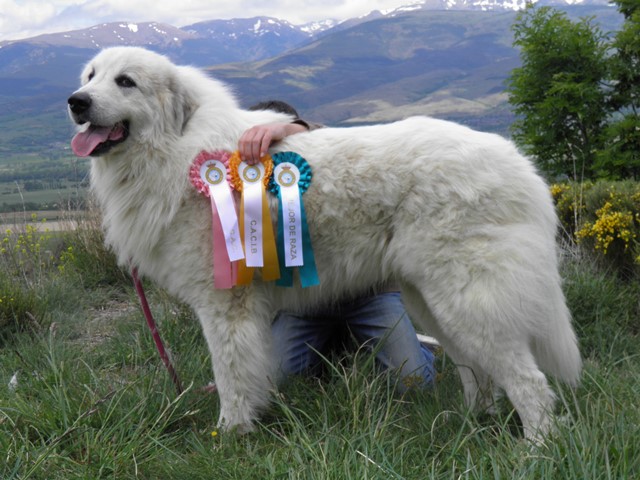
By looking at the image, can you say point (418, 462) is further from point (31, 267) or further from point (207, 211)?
point (31, 267)

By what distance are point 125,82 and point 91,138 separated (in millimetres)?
299

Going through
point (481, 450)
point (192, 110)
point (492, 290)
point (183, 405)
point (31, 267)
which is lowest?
point (31, 267)

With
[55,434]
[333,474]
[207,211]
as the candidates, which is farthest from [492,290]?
[55,434]

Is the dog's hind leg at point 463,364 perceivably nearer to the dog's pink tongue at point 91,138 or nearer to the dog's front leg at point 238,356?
the dog's front leg at point 238,356

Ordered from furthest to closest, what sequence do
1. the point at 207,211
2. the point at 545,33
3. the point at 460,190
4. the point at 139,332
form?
1. the point at 545,33
2. the point at 139,332
3. the point at 207,211
4. the point at 460,190

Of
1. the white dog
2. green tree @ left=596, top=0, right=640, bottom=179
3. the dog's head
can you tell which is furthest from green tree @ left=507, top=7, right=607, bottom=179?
the dog's head

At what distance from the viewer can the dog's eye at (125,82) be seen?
9.44ft

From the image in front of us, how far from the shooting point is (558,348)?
2.61 m

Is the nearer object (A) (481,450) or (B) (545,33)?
(A) (481,450)

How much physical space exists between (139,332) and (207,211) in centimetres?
154

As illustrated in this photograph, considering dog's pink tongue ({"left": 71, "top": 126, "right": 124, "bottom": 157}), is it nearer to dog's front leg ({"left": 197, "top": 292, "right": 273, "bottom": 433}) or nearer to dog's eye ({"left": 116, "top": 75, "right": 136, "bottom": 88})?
dog's eye ({"left": 116, "top": 75, "right": 136, "bottom": 88})

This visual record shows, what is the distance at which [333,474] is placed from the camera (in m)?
2.08

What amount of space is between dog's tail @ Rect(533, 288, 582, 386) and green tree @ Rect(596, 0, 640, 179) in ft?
15.9

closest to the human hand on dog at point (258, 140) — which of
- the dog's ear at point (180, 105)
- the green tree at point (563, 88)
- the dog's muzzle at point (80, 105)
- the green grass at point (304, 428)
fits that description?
the dog's ear at point (180, 105)
